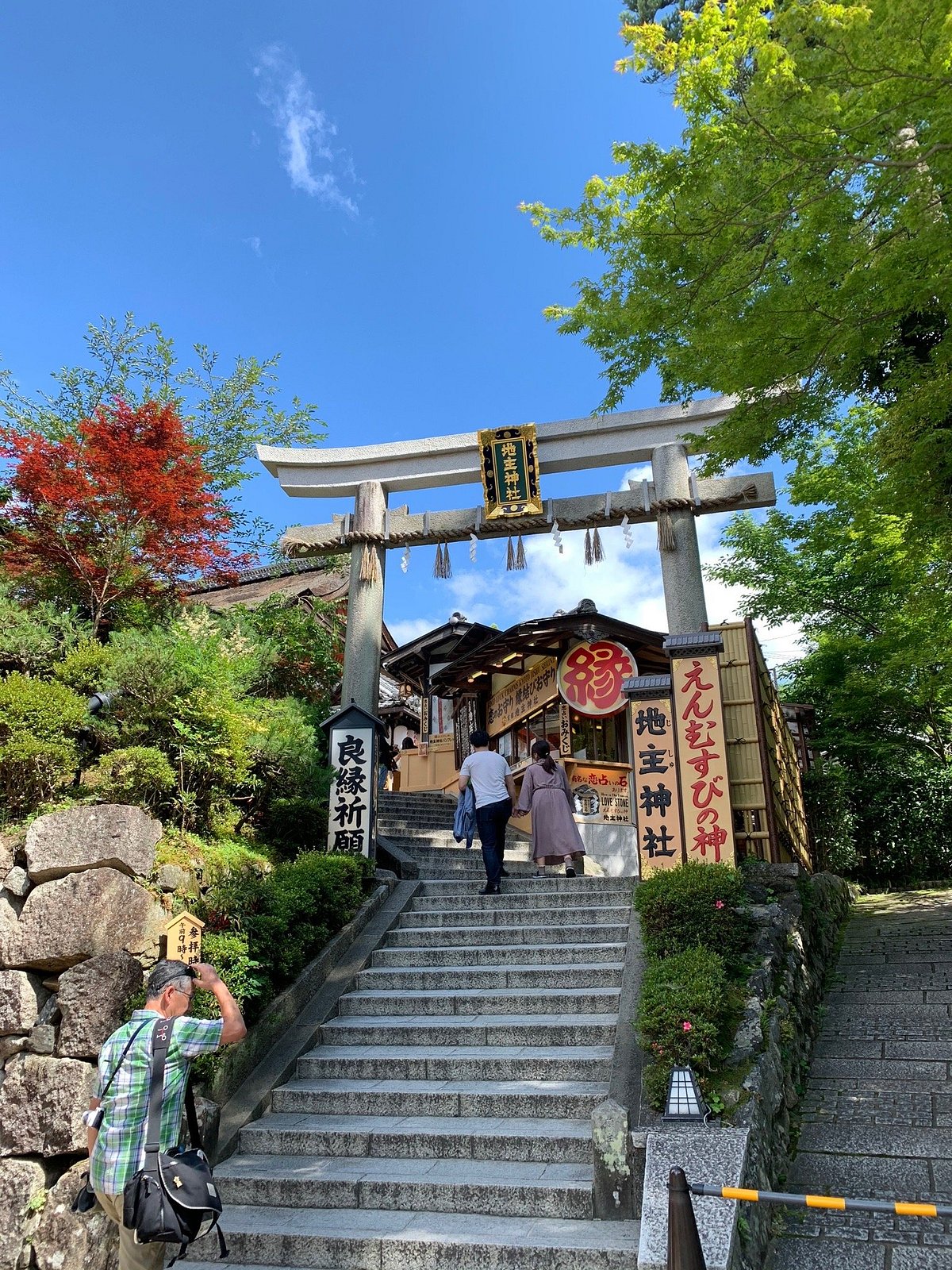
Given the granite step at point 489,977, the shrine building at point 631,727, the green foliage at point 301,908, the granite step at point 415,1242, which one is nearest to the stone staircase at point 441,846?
the shrine building at point 631,727

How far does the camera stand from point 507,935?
817 centimetres

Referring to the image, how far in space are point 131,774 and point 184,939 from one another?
2538 millimetres

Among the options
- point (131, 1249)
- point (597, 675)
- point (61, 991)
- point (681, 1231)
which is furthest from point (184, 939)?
point (597, 675)

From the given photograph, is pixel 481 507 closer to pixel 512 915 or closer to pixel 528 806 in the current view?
pixel 528 806

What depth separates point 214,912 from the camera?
23.6 ft

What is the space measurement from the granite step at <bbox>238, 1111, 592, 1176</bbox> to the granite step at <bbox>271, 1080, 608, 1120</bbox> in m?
0.04

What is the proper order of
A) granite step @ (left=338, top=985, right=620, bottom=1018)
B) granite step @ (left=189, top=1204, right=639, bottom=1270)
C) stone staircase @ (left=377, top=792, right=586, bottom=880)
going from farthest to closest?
stone staircase @ (left=377, top=792, right=586, bottom=880)
granite step @ (left=338, top=985, right=620, bottom=1018)
granite step @ (left=189, top=1204, right=639, bottom=1270)

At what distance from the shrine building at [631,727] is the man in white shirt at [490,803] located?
61.5 inches

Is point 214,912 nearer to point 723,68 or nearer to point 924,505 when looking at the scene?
point 924,505

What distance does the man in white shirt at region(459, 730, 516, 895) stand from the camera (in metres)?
9.34

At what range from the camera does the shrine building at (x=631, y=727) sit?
25.2 feet

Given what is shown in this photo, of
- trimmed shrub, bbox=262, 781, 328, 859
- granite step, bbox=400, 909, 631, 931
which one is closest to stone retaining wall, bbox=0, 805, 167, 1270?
granite step, bbox=400, 909, 631, 931

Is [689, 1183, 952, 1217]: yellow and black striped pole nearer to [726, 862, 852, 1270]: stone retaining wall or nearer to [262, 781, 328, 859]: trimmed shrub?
[726, 862, 852, 1270]: stone retaining wall

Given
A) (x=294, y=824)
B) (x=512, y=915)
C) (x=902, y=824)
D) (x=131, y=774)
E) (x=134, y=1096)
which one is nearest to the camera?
(x=134, y=1096)
